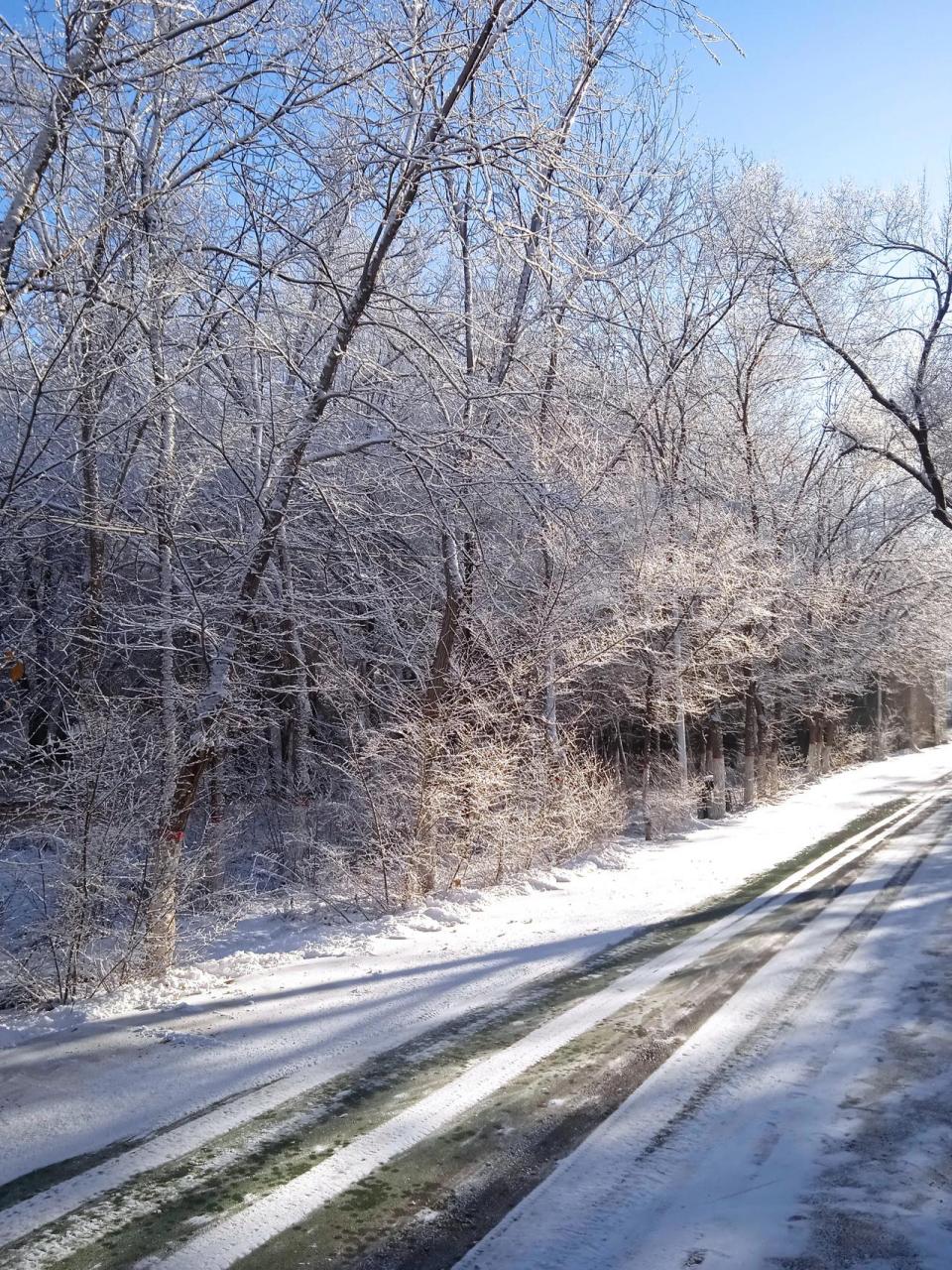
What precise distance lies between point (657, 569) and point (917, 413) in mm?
10960

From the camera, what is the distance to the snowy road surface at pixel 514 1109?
127 inches

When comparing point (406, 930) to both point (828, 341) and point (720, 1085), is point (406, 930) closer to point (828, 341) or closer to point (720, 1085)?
point (720, 1085)

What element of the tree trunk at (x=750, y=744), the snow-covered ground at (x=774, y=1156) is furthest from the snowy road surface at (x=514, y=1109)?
the tree trunk at (x=750, y=744)

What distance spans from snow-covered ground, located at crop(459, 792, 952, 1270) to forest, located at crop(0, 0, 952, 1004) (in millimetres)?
3791

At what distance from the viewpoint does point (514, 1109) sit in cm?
423

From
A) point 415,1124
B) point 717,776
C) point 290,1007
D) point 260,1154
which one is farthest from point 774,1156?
point 717,776

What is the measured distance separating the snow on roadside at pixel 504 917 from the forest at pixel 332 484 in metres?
0.39

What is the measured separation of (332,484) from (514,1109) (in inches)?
242

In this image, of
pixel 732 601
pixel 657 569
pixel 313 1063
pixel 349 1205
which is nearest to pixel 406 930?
pixel 313 1063

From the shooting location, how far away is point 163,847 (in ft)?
23.0

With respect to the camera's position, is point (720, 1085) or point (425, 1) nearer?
point (720, 1085)

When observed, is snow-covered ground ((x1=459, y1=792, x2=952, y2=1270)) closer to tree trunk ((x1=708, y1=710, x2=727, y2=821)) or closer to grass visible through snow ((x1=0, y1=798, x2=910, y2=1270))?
grass visible through snow ((x1=0, y1=798, x2=910, y2=1270))

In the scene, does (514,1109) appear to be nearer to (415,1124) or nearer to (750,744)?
(415,1124)

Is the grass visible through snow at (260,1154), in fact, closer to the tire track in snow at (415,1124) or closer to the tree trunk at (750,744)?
the tire track in snow at (415,1124)
